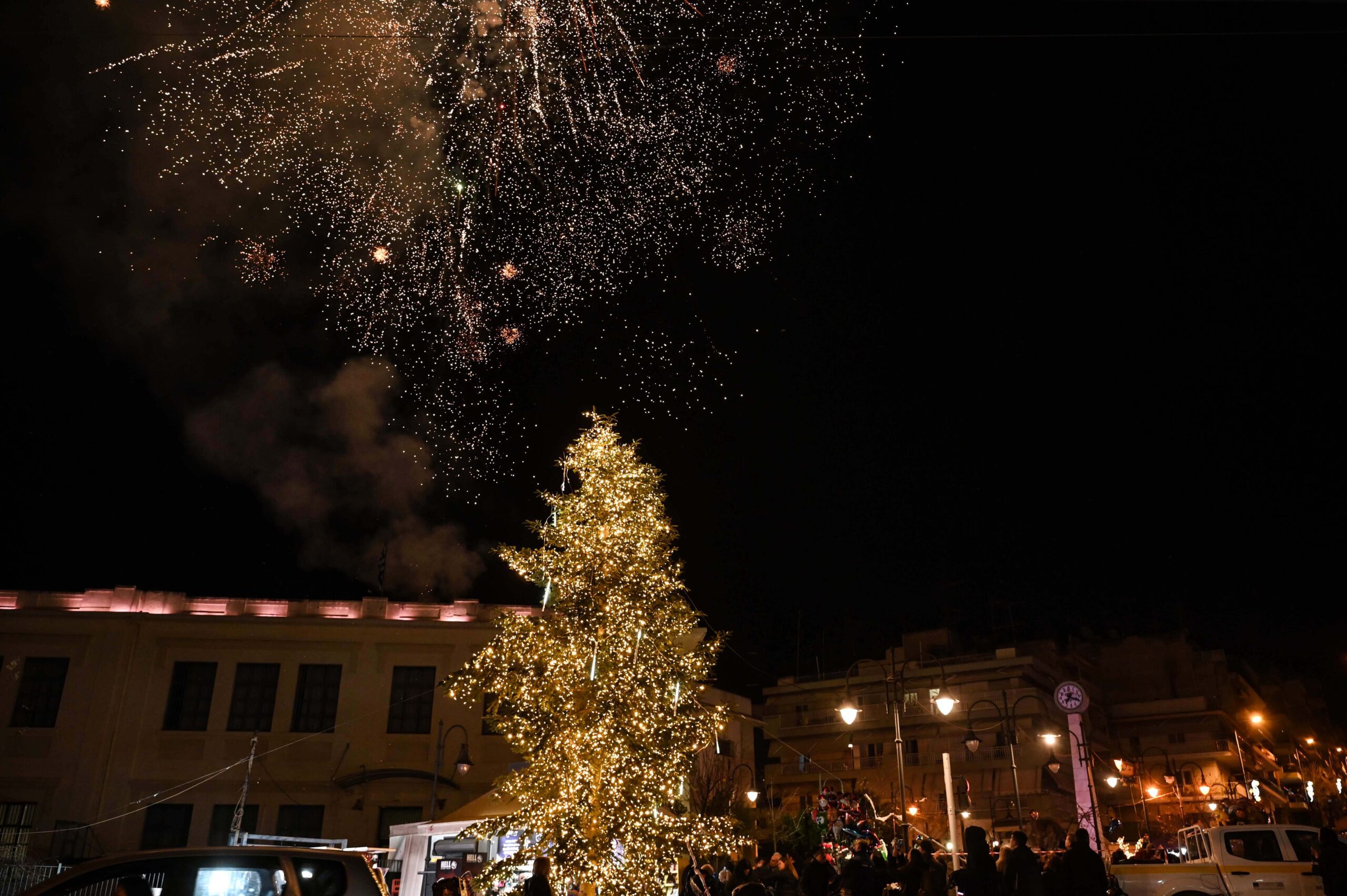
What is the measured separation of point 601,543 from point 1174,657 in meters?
58.2

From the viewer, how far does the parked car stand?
6164 millimetres

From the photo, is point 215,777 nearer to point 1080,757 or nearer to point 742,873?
point 742,873

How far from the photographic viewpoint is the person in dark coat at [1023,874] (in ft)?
29.6

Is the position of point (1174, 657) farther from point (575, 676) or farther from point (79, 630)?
point (79, 630)

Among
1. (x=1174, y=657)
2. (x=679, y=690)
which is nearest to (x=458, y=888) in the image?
(x=679, y=690)

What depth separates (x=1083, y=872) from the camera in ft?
32.1

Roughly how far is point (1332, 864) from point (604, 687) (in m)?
11.6

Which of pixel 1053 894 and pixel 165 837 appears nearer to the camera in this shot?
pixel 1053 894

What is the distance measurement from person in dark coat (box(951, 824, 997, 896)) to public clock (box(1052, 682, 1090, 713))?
12.8 metres

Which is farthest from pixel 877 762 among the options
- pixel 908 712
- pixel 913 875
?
pixel 913 875

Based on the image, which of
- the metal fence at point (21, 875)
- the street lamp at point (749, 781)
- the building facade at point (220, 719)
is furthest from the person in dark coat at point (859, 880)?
the street lamp at point (749, 781)

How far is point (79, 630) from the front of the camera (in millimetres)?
26266

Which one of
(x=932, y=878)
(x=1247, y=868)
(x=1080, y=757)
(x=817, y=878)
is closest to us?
(x=817, y=878)

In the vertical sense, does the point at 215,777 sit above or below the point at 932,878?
above
